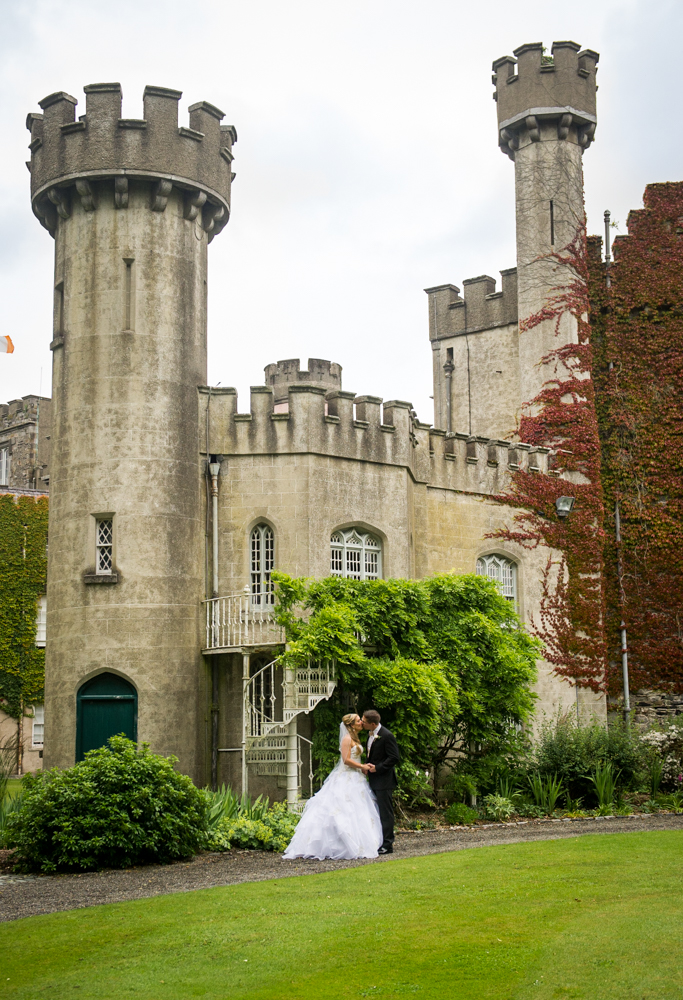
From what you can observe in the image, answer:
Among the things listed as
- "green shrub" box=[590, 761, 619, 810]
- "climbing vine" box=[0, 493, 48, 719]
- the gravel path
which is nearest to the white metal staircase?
the gravel path

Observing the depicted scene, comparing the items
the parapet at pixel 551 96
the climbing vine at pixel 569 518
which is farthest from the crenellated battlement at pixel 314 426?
the parapet at pixel 551 96

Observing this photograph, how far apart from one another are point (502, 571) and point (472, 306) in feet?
28.7

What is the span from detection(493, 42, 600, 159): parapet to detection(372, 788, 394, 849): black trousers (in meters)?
19.6

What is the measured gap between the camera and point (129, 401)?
2053 cm

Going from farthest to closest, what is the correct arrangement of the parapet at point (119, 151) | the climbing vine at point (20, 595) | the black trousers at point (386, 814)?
the climbing vine at point (20, 595) < the parapet at point (119, 151) < the black trousers at point (386, 814)

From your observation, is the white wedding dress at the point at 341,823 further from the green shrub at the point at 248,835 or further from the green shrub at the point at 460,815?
the green shrub at the point at 460,815

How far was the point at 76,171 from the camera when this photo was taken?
2100 centimetres

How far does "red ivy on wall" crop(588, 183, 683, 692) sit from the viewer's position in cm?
2669

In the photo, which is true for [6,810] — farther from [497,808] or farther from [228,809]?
[497,808]

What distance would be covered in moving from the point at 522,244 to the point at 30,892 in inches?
848

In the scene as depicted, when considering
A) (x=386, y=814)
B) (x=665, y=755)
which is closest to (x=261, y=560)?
(x=386, y=814)

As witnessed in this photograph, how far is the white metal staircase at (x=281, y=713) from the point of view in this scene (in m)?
17.3

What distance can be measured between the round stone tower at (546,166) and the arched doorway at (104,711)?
43.6ft

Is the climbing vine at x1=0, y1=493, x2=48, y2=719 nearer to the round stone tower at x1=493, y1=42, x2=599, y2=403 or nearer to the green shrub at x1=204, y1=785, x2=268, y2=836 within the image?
the round stone tower at x1=493, y1=42, x2=599, y2=403
